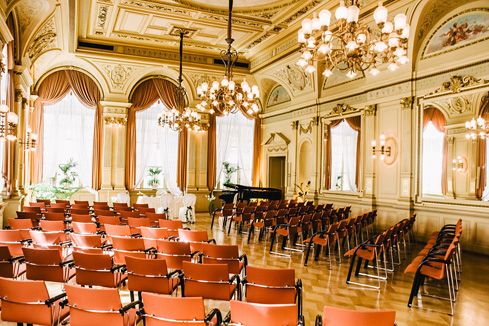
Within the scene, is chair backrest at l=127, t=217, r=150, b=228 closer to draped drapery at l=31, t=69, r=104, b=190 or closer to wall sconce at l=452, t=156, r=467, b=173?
wall sconce at l=452, t=156, r=467, b=173

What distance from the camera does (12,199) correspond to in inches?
340

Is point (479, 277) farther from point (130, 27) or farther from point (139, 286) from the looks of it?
point (130, 27)

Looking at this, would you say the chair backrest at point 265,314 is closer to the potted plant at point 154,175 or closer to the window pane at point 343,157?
the window pane at point 343,157

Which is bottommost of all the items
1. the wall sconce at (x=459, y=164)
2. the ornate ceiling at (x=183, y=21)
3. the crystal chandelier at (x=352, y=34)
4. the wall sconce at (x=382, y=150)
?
the wall sconce at (x=459, y=164)

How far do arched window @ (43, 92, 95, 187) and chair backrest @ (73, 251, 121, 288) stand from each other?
10.4 meters

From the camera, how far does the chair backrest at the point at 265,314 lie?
2.39m

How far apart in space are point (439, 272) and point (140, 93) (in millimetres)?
12122

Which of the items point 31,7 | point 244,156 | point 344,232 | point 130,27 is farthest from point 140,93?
point 344,232

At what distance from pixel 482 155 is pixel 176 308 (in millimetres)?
7982

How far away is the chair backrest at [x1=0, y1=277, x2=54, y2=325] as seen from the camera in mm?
2664

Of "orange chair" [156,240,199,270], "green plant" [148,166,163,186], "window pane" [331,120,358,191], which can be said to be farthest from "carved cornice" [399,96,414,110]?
"green plant" [148,166,163,186]

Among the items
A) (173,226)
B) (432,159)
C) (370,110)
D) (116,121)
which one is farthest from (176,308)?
(116,121)

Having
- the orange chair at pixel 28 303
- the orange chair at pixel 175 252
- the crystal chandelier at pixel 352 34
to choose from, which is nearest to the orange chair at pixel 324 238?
the orange chair at pixel 175 252

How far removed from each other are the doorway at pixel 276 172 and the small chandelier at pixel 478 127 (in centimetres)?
810
